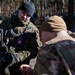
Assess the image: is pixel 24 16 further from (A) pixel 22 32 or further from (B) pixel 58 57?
(B) pixel 58 57

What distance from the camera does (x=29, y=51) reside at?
458 cm

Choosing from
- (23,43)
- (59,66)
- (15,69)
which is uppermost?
(59,66)

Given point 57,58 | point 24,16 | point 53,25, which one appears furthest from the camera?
point 24,16

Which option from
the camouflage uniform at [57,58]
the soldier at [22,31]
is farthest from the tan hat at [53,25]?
the soldier at [22,31]

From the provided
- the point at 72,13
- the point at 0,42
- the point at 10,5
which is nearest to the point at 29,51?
the point at 0,42

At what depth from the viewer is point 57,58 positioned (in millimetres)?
2203

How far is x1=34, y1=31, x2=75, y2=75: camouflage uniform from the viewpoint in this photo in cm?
220

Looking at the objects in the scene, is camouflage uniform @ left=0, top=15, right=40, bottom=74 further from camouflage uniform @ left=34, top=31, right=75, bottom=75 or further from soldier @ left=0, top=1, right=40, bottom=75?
camouflage uniform @ left=34, top=31, right=75, bottom=75

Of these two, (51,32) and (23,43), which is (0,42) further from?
(51,32)

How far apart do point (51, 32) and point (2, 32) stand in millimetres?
1892

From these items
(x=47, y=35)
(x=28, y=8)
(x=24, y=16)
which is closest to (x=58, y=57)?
(x=47, y=35)

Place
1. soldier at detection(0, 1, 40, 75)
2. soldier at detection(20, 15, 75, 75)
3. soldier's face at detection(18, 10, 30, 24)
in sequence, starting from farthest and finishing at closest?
1. soldier's face at detection(18, 10, 30, 24)
2. soldier at detection(0, 1, 40, 75)
3. soldier at detection(20, 15, 75, 75)

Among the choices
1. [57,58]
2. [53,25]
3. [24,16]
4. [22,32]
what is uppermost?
[53,25]

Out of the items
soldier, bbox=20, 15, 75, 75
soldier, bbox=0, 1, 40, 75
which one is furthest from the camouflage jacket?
soldier, bbox=20, 15, 75, 75
